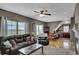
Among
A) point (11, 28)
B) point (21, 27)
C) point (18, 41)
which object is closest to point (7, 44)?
point (18, 41)

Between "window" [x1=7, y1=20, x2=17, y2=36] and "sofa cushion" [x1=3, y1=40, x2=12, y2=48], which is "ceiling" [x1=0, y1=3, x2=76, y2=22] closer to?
"window" [x1=7, y1=20, x2=17, y2=36]

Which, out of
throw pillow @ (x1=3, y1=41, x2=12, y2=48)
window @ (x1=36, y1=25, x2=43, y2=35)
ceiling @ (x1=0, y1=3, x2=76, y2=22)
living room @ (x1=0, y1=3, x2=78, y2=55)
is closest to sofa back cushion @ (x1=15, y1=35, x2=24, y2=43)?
living room @ (x1=0, y1=3, x2=78, y2=55)

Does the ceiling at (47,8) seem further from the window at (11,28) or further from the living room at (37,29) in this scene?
the window at (11,28)

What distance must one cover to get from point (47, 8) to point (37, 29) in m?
A: 0.68

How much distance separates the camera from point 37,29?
3.04 meters

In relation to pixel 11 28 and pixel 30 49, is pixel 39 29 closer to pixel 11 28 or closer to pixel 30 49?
pixel 30 49

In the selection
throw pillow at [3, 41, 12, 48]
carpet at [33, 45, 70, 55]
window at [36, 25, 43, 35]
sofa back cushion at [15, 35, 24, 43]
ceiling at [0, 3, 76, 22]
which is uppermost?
ceiling at [0, 3, 76, 22]

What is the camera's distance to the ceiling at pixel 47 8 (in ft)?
9.12

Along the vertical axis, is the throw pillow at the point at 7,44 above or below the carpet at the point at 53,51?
above

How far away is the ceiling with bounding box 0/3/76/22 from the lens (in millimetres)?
2781

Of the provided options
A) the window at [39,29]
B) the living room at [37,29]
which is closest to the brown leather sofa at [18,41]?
the living room at [37,29]

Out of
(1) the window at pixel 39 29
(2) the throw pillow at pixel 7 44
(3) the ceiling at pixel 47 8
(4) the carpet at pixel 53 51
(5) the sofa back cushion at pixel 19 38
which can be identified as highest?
(3) the ceiling at pixel 47 8

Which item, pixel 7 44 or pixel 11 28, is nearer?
pixel 7 44
